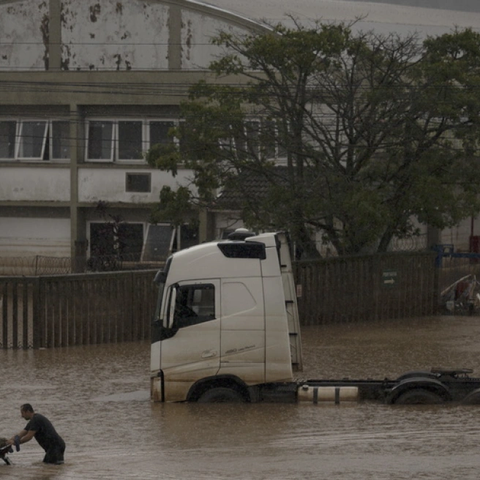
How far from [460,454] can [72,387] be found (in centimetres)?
896

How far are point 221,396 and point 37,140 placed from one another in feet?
88.8

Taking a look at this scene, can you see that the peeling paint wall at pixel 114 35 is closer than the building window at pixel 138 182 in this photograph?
Yes

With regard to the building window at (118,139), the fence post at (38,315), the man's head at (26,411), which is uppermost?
the building window at (118,139)

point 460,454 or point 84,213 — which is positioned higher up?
point 84,213

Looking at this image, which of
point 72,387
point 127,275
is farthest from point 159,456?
point 127,275

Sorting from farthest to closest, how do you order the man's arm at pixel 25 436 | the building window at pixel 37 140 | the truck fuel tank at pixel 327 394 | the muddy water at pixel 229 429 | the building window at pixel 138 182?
the building window at pixel 37 140, the building window at pixel 138 182, the truck fuel tank at pixel 327 394, the man's arm at pixel 25 436, the muddy water at pixel 229 429

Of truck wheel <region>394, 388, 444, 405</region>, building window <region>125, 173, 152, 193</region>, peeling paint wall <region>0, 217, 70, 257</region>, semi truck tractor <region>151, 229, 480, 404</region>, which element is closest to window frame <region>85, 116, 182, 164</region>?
building window <region>125, 173, 152, 193</region>

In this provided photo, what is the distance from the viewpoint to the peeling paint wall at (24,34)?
141 feet

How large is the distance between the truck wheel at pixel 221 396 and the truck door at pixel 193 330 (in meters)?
0.31

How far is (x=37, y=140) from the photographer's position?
4388 cm

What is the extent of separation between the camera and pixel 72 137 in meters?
42.8

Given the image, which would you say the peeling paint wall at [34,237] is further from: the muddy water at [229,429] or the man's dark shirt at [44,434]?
the man's dark shirt at [44,434]

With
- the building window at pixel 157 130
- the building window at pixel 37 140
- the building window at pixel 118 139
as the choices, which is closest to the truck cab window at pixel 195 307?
the building window at pixel 157 130

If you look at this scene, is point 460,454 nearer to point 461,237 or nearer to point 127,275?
point 127,275
